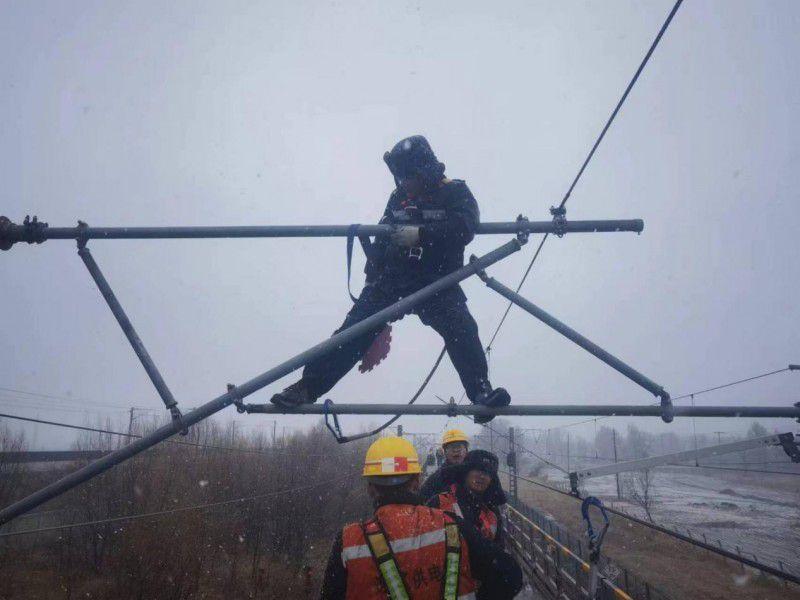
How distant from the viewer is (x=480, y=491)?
15.3ft

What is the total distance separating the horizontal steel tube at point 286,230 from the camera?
2768 millimetres

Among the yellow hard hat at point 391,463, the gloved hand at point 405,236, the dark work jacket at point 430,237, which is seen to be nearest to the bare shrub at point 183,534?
the yellow hard hat at point 391,463

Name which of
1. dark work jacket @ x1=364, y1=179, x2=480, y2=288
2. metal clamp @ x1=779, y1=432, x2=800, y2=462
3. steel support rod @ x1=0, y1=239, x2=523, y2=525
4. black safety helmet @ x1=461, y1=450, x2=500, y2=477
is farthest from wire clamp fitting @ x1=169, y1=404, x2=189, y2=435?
metal clamp @ x1=779, y1=432, x2=800, y2=462

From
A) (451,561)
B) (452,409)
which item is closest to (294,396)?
(452,409)

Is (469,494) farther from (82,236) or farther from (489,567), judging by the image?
(82,236)

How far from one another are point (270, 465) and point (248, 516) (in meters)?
4.74

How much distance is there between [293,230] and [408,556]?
6.79 ft

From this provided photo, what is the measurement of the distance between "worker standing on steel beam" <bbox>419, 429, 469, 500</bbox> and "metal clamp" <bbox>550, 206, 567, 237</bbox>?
2.91 meters

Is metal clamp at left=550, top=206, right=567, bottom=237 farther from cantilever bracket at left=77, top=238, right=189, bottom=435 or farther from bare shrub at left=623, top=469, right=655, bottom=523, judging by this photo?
bare shrub at left=623, top=469, right=655, bottom=523

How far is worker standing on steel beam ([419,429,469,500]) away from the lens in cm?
479

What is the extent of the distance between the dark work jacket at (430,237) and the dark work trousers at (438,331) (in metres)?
0.13

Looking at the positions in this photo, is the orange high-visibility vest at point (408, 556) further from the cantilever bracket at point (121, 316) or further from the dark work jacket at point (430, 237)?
the dark work jacket at point (430, 237)

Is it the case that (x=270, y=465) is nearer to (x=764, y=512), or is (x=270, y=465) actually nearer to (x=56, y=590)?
(x=56, y=590)

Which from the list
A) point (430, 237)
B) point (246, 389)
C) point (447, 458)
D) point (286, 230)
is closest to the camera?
point (246, 389)
